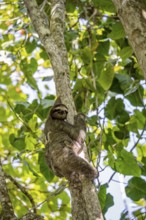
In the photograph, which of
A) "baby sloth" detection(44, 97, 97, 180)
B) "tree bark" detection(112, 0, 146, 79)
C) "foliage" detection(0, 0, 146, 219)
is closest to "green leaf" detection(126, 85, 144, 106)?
"foliage" detection(0, 0, 146, 219)

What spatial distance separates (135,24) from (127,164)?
3.63ft

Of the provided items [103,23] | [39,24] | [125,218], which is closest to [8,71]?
[103,23]

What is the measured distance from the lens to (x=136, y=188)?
2.34 m

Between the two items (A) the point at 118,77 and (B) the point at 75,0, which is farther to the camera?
(B) the point at 75,0

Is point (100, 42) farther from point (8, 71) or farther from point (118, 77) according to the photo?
point (8, 71)

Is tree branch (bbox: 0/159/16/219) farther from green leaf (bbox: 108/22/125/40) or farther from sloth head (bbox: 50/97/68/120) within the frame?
green leaf (bbox: 108/22/125/40)

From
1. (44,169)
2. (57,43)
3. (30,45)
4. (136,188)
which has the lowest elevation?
(136,188)

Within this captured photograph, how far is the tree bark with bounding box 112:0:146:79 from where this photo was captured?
1.11 metres

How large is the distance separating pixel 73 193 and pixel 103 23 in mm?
1909

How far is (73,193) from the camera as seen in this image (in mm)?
1311

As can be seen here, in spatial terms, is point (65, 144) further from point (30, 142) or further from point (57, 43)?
point (30, 142)

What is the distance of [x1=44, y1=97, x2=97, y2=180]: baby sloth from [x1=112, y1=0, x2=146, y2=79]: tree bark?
429mm

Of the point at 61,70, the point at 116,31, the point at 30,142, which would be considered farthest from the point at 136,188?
the point at 61,70

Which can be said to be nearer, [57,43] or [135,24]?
[135,24]
